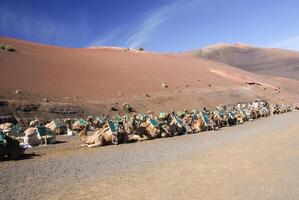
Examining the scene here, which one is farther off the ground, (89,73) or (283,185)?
(89,73)

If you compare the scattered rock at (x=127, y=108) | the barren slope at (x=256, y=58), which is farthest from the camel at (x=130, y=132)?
the barren slope at (x=256, y=58)

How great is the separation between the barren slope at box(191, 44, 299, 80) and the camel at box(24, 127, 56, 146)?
104850mm

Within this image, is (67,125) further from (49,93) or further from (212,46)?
(212,46)

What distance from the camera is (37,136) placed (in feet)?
57.7

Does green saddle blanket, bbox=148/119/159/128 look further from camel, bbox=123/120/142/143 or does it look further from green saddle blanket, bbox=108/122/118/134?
green saddle blanket, bbox=108/122/118/134

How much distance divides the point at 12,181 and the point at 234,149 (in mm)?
8061

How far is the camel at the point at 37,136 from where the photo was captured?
672 inches

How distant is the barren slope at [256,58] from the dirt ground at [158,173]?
10672 centimetres

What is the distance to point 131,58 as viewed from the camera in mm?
72812

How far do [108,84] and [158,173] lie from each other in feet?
120

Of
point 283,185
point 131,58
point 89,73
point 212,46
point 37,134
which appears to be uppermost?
point 212,46

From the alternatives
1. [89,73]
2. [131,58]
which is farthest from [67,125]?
[131,58]

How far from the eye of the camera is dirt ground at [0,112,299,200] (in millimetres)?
7980

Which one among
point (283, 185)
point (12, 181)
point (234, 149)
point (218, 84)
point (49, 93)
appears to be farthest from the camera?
point (218, 84)
